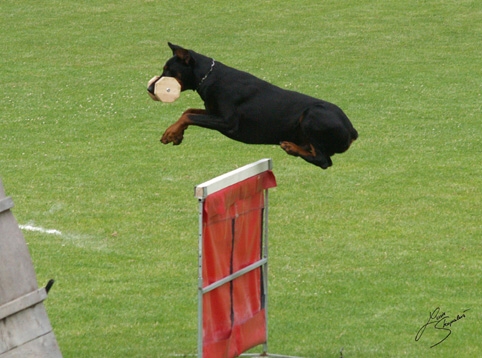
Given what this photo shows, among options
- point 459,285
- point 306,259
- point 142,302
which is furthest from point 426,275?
point 142,302

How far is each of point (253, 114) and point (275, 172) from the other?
372 inches

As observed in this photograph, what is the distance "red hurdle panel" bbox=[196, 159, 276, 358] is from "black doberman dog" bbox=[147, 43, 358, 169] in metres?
0.87

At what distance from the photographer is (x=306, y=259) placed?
540 inches

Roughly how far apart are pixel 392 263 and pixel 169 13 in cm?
1494

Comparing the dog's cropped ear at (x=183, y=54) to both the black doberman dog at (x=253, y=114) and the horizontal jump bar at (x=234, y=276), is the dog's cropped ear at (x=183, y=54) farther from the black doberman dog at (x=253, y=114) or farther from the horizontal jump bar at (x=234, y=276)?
the horizontal jump bar at (x=234, y=276)

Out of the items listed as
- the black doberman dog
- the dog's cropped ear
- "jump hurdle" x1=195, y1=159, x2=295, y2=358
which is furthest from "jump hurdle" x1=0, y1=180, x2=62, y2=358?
the dog's cropped ear

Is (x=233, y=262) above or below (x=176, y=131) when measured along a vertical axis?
below

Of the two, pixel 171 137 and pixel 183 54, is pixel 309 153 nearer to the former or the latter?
pixel 171 137
